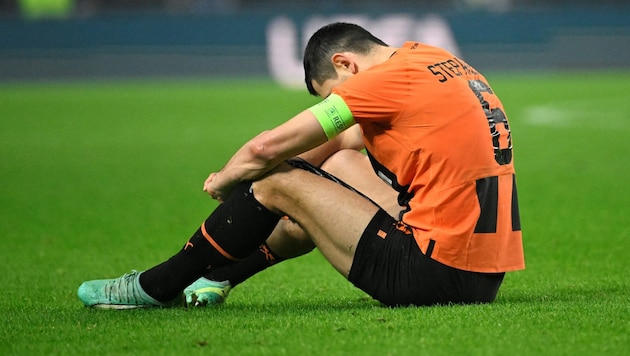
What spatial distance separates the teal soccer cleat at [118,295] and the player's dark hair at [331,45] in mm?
1129

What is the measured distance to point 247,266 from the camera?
4.98 metres

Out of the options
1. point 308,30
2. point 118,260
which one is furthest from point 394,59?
point 308,30

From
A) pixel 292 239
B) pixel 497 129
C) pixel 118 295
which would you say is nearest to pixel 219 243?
pixel 292 239

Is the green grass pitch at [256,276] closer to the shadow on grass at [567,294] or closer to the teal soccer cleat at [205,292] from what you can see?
the shadow on grass at [567,294]

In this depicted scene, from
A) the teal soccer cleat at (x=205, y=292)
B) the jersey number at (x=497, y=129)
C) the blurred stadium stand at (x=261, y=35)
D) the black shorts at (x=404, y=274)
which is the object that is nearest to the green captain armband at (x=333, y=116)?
the black shorts at (x=404, y=274)

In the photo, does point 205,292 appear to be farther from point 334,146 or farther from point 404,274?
point 404,274

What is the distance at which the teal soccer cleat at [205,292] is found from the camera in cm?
484

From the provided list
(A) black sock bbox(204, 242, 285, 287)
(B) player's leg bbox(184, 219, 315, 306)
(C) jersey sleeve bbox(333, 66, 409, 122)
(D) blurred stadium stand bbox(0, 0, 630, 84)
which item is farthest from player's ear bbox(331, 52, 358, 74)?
(D) blurred stadium stand bbox(0, 0, 630, 84)

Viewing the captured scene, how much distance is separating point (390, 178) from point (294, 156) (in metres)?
0.40

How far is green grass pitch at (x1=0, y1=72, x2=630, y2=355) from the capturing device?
158 inches

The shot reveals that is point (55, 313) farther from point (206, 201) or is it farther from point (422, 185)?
point (206, 201)

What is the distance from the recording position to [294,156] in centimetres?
440

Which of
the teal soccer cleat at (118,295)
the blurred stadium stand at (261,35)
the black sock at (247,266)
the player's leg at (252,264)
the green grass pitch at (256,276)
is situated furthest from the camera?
the blurred stadium stand at (261,35)

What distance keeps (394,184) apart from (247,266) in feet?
2.84
